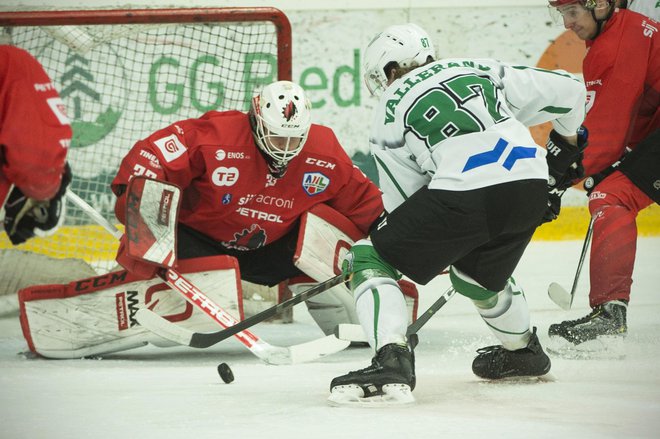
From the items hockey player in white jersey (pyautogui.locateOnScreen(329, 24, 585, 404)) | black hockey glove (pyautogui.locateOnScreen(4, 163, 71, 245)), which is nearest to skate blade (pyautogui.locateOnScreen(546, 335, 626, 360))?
hockey player in white jersey (pyautogui.locateOnScreen(329, 24, 585, 404))

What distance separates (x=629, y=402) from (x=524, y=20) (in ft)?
11.6

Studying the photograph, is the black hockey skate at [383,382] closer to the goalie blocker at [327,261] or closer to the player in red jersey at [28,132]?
the player in red jersey at [28,132]

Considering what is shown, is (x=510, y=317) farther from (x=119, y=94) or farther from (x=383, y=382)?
(x=119, y=94)

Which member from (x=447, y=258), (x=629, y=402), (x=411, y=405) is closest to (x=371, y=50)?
(x=447, y=258)

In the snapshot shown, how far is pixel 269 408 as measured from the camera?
8.34 feet

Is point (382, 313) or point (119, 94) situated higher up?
point (119, 94)

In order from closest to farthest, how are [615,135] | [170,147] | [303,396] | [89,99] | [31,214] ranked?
[31,214], [303,396], [170,147], [615,135], [89,99]

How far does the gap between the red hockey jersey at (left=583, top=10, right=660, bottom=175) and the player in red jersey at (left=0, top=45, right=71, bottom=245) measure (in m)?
1.92

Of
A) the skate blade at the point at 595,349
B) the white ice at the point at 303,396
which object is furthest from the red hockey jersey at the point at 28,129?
the skate blade at the point at 595,349

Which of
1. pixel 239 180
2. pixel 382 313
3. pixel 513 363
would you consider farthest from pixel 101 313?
pixel 513 363

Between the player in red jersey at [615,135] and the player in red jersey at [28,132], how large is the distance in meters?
1.78

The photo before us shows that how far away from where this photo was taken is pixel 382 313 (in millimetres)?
2562

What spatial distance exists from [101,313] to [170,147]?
0.58m

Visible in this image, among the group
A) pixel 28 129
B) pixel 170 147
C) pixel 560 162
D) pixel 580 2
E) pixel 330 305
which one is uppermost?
pixel 580 2
